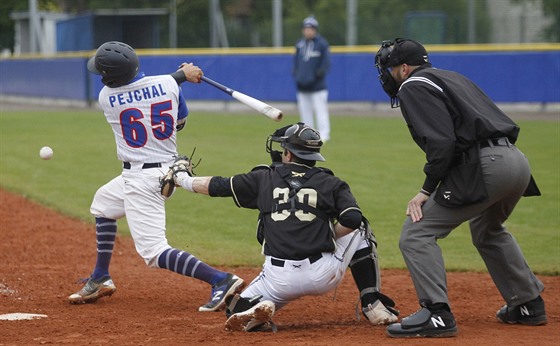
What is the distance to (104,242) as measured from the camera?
6965 mm

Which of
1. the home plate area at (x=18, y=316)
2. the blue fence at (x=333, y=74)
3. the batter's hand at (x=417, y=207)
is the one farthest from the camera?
the blue fence at (x=333, y=74)

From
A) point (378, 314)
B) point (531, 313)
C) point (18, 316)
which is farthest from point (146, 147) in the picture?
point (531, 313)

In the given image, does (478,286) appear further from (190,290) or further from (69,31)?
(69,31)

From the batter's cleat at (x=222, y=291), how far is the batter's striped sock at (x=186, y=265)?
0.04 m

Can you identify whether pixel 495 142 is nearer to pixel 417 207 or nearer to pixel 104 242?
pixel 417 207

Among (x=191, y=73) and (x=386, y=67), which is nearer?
(x=386, y=67)

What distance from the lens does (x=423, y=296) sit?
5.58 m

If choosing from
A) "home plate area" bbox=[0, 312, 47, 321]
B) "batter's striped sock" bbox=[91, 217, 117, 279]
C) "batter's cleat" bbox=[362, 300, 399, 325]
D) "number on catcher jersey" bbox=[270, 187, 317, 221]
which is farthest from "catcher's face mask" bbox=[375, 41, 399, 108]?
"home plate area" bbox=[0, 312, 47, 321]

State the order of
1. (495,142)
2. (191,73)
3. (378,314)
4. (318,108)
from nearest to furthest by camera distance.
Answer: (495,142) < (378,314) < (191,73) < (318,108)

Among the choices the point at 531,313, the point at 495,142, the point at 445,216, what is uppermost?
the point at 495,142

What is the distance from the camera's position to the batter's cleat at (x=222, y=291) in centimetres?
645

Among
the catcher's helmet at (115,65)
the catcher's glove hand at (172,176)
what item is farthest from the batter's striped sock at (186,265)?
the catcher's helmet at (115,65)

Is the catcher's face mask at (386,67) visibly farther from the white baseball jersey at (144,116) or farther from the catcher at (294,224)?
the white baseball jersey at (144,116)

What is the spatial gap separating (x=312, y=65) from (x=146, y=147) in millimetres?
10896
